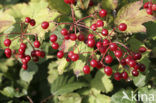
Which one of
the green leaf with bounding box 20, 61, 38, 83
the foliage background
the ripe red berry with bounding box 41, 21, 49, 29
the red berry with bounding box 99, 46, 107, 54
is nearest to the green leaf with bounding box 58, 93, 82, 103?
the foliage background

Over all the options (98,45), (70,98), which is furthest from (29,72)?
(98,45)

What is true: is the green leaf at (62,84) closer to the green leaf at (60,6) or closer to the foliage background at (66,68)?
the foliage background at (66,68)

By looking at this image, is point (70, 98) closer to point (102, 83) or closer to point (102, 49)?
point (102, 83)

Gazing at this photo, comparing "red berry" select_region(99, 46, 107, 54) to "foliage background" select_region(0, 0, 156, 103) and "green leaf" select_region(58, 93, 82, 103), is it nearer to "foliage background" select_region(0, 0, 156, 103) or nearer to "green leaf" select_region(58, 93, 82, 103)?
"foliage background" select_region(0, 0, 156, 103)

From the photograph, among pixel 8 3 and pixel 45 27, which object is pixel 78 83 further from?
pixel 8 3

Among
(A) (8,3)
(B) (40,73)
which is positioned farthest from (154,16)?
(A) (8,3)

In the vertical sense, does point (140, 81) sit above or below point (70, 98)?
above

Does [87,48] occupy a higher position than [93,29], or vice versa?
[93,29]

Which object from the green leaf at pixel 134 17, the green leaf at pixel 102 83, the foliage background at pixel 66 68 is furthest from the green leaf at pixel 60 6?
the green leaf at pixel 102 83
